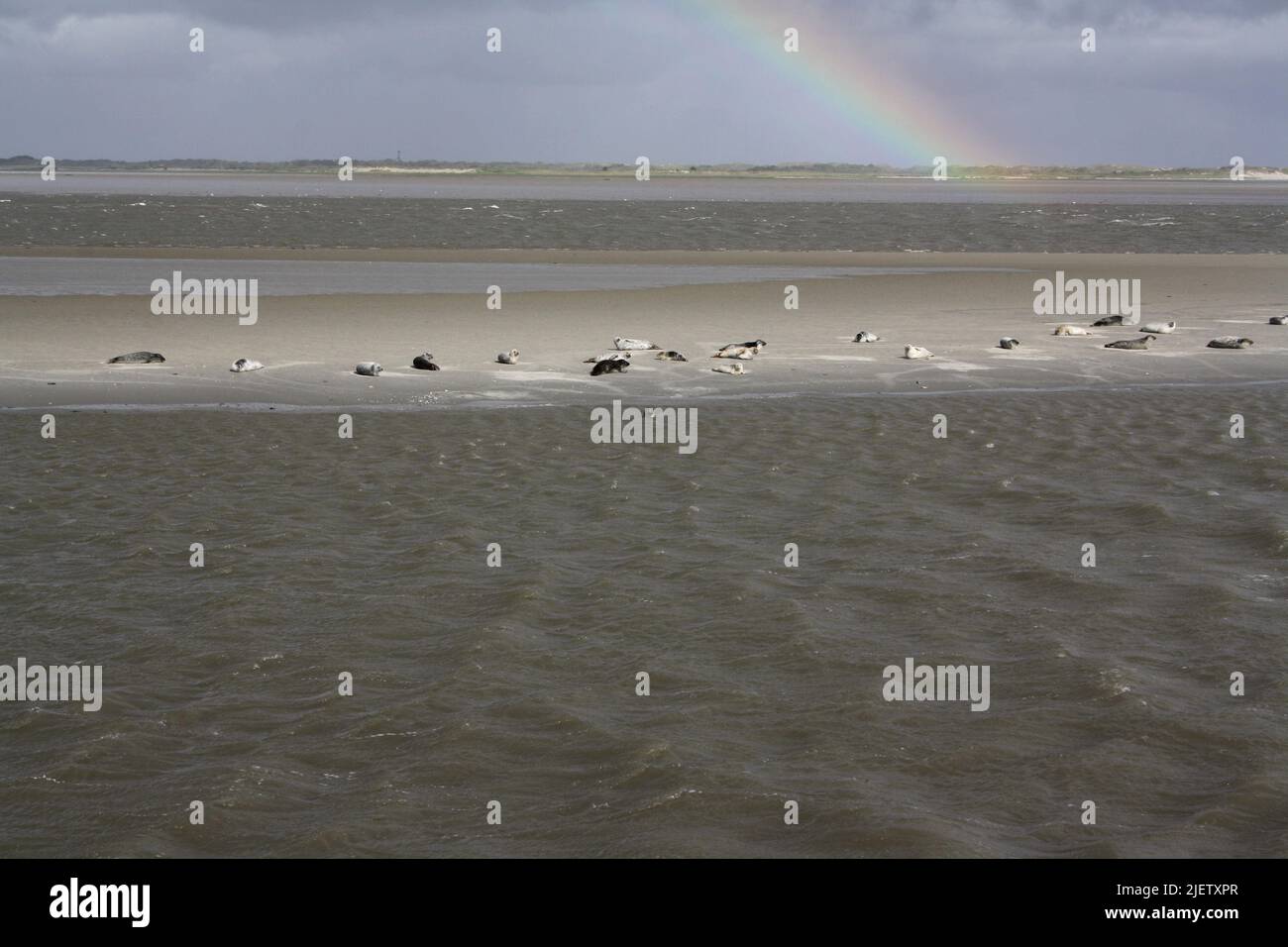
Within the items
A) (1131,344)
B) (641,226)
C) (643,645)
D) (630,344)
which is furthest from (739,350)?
(641,226)

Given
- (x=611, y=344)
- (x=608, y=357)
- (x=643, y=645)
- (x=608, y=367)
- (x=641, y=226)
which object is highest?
(x=641, y=226)

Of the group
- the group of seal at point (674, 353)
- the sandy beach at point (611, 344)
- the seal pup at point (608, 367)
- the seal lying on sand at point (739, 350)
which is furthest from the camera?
the seal lying on sand at point (739, 350)

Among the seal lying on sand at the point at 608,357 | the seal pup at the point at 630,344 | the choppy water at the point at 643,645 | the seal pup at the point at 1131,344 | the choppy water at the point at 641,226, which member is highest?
the choppy water at the point at 641,226

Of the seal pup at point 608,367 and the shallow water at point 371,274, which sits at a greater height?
the shallow water at point 371,274

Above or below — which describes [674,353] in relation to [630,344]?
below

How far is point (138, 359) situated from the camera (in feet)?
67.7

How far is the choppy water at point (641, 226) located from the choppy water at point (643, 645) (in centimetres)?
3679

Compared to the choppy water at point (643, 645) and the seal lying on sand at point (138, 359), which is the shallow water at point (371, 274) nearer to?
the seal lying on sand at point (138, 359)

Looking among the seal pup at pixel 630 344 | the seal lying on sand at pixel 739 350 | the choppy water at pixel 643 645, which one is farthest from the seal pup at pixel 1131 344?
the choppy water at pixel 643 645

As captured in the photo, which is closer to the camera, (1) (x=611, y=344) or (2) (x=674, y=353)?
(2) (x=674, y=353)

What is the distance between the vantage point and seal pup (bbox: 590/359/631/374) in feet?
65.0

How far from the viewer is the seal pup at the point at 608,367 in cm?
1980

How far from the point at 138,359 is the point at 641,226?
129 feet

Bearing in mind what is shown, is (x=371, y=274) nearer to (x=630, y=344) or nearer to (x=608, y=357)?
(x=630, y=344)
